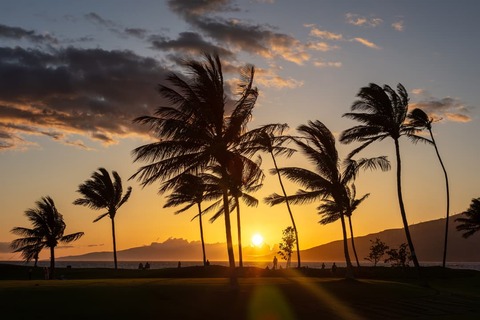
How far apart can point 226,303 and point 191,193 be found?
9.46 metres

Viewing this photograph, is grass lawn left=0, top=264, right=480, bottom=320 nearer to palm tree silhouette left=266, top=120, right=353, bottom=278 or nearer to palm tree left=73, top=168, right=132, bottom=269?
palm tree silhouette left=266, top=120, right=353, bottom=278

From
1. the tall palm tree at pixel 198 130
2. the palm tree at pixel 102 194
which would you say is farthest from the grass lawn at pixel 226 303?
the palm tree at pixel 102 194

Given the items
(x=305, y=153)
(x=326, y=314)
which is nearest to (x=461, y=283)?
(x=305, y=153)

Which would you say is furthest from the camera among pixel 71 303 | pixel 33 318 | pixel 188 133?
pixel 188 133

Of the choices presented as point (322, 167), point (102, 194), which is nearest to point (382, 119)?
point (322, 167)

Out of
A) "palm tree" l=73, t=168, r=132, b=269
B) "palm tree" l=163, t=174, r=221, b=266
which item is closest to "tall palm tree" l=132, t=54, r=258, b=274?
"palm tree" l=163, t=174, r=221, b=266

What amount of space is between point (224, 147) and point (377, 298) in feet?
38.8

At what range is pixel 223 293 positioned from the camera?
88.0ft

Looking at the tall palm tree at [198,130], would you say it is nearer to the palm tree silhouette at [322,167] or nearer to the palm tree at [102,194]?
the palm tree silhouette at [322,167]

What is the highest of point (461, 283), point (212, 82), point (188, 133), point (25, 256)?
point (212, 82)

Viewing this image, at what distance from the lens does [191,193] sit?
32.9m

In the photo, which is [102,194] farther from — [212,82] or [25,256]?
[212,82]

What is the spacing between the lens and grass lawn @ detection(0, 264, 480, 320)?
2188 centimetres

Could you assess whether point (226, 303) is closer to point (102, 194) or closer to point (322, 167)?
point (322, 167)
